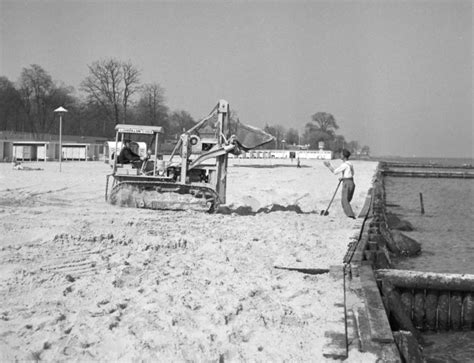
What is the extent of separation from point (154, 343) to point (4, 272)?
112 inches

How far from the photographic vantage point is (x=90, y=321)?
4.94 metres

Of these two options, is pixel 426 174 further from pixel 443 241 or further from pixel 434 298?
pixel 434 298

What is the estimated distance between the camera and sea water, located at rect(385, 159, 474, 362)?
673 cm

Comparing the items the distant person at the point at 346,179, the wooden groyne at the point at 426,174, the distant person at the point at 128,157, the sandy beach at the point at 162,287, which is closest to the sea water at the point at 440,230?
the distant person at the point at 346,179

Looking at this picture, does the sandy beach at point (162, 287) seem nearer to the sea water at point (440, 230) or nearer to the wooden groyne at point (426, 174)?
the sea water at point (440, 230)

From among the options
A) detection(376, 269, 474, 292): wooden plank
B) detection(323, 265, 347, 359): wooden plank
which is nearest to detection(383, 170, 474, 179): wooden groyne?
detection(376, 269, 474, 292): wooden plank

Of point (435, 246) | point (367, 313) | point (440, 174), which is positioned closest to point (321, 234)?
point (367, 313)

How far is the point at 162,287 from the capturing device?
6105 mm

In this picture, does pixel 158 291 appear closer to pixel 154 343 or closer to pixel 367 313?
pixel 154 343

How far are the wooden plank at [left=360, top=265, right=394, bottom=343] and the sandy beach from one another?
453 millimetres

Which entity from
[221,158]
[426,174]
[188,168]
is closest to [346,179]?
[221,158]

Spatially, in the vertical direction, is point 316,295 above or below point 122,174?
below

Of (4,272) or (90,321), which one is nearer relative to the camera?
(90,321)

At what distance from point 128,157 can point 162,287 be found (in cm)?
847
